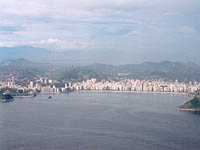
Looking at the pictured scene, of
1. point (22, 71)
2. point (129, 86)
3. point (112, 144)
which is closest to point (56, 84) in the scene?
point (129, 86)

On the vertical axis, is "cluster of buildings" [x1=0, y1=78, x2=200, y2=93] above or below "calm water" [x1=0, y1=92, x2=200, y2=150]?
above

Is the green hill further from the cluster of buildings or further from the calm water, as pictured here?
the cluster of buildings

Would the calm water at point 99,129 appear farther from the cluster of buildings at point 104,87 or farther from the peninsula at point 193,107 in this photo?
the cluster of buildings at point 104,87

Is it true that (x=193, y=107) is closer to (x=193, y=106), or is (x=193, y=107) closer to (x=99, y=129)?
(x=193, y=106)

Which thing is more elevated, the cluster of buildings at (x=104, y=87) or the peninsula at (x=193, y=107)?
the cluster of buildings at (x=104, y=87)

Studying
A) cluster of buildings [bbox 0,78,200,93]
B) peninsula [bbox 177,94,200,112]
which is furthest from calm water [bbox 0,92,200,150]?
cluster of buildings [bbox 0,78,200,93]

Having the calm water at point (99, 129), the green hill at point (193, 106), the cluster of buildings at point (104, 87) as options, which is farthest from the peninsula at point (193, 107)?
the cluster of buildings at point (104, 87)

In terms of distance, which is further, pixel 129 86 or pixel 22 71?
pixel 22 71

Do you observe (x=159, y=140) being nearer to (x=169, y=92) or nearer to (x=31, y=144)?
(x=31, y=144)
